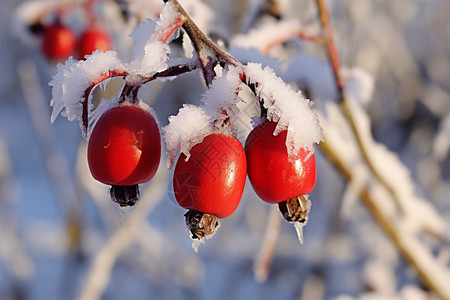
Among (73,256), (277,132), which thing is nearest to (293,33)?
(277,132)

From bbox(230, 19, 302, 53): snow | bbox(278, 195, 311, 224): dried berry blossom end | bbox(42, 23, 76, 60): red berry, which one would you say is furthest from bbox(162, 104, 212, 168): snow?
bbox(42, 23, 76, 60): red berry

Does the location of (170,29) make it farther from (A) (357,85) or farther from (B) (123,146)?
(A) (357,85)

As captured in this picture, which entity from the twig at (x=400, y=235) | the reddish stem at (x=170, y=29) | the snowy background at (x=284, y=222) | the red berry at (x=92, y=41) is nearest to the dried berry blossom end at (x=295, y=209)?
the reddish stem at (x=170, y=29)

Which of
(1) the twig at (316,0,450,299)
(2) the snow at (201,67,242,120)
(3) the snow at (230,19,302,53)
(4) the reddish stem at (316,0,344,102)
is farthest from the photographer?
(1) the twig at (316,0,450,299)

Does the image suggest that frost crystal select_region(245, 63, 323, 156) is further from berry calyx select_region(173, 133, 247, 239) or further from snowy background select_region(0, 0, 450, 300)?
snowy background select_region(0, 0, 450, 300)

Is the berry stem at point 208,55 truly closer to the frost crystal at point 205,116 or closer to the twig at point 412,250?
the frost crystal at point 205,116

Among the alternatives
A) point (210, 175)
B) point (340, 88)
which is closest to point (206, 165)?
point (210, 175)
